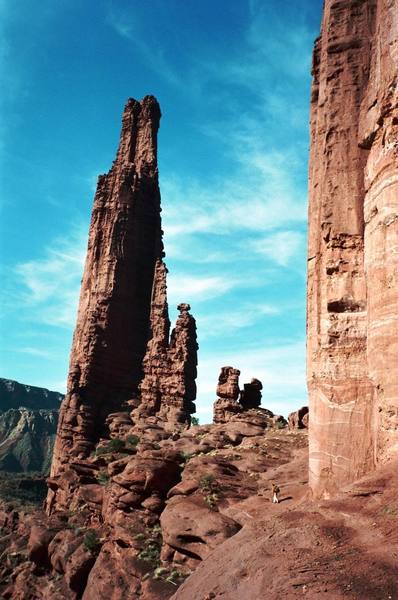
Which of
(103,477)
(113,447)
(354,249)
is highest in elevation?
(354,249)

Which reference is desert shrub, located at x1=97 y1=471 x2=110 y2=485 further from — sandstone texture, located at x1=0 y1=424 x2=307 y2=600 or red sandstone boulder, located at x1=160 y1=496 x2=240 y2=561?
red sandstone boulder, located at x1=160 y1=496 x2=240 y2=561

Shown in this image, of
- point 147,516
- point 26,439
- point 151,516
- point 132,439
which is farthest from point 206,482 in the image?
point 26,439

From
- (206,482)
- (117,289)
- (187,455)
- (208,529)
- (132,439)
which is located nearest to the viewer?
(208,529)

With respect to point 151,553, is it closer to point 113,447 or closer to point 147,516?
point 147,516

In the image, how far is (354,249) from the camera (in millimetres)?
14250

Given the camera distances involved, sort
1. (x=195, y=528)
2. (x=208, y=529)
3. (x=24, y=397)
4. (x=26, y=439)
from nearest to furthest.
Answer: (x=208, y=529), (x=195, y=528), (x=26, y=439), (x=24, y=397)

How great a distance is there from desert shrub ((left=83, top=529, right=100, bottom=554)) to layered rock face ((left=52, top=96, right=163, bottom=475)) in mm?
22588

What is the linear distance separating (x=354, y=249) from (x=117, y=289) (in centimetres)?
4601

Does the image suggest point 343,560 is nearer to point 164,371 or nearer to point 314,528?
point 314,528

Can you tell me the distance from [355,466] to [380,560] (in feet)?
18.4

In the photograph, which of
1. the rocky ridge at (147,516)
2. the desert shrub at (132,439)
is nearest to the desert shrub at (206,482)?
the rocky ridge at (147,516)

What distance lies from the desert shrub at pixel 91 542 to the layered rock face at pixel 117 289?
22588mm

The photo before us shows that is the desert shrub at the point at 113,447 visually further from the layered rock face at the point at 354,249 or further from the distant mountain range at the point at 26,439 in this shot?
the distant mountain range at the point at 26,439

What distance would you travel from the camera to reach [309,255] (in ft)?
52.6
